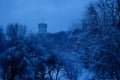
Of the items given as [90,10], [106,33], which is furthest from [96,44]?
[90,10]

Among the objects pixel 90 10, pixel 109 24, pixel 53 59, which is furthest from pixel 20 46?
pixel 109 24

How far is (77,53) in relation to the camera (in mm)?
11945

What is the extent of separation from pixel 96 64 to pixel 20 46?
12738mm

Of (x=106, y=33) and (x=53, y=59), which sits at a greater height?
(x=106, y=33)

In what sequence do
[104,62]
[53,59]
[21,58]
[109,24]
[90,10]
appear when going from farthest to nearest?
[53,59]
[21,58]
[90,10]
[109,24]
[104,62]

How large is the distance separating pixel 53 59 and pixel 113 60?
48.4 ft

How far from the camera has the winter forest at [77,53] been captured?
9156 millimetres

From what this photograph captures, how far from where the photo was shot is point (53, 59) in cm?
2352

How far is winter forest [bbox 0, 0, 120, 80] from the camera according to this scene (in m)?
9.16

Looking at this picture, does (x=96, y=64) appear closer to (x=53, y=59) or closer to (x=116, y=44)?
(x=116, y=44)

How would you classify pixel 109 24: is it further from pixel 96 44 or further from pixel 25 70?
pixel 25 70

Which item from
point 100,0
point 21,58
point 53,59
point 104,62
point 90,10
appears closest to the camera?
point 104,62

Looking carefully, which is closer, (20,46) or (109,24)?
(109,24)

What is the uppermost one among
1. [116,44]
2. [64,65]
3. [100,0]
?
[100,0]
